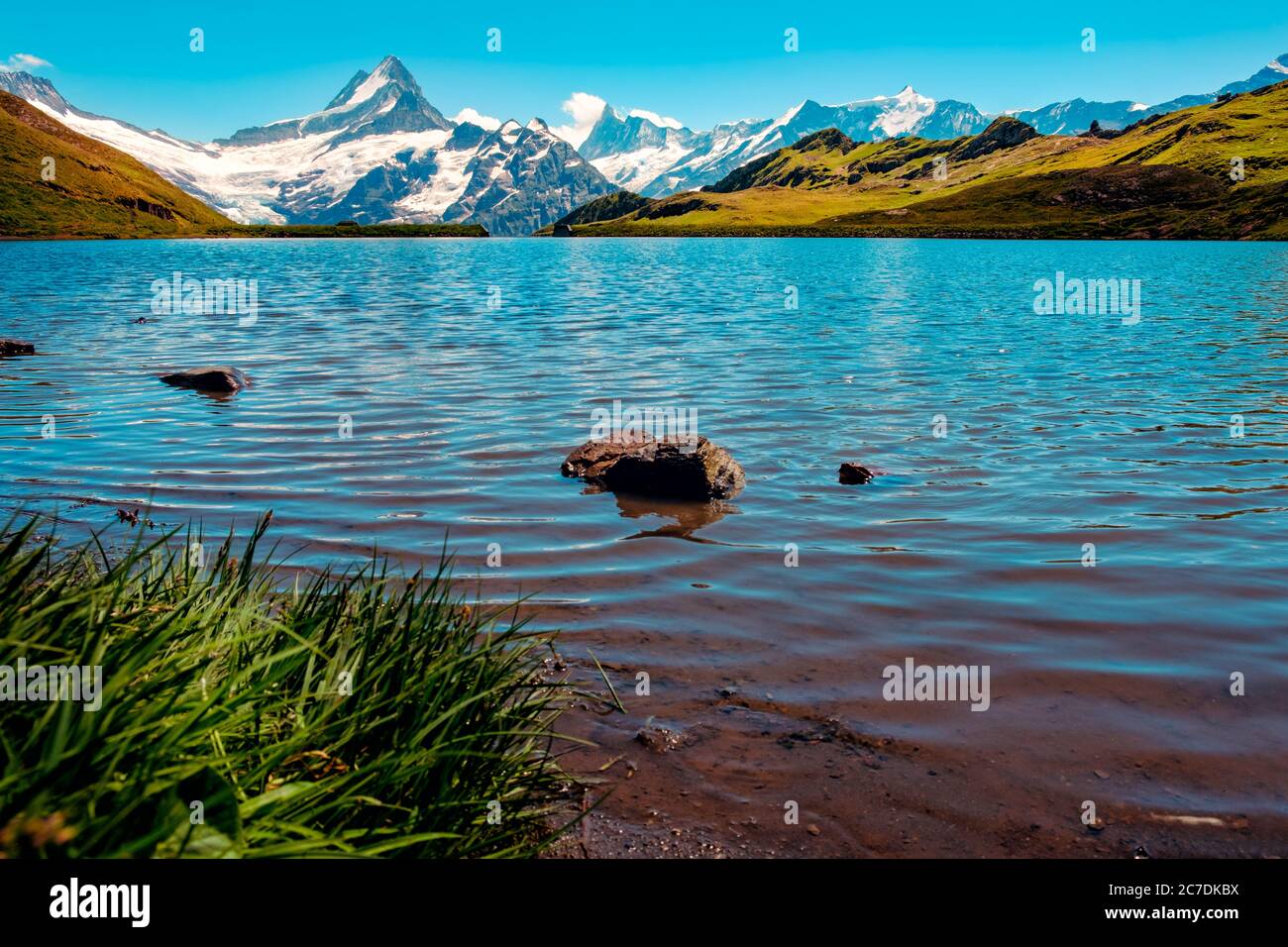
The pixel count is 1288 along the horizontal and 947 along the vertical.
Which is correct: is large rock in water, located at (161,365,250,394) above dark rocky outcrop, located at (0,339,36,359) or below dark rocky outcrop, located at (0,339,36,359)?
below

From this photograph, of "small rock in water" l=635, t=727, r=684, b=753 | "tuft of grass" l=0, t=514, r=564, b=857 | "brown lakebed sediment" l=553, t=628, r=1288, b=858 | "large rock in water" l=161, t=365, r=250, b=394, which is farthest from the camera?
"large rock in water" l=161, t=365, r=250, b=394

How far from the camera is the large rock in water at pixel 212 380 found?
23.2m

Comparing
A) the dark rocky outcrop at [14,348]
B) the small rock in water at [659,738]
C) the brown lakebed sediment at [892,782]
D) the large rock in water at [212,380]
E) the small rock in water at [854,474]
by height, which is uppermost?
the dark rocky outcrop at [14,348]

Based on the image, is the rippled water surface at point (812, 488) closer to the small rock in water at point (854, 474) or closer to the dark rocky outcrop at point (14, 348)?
the small rock in water at point (854, 474)

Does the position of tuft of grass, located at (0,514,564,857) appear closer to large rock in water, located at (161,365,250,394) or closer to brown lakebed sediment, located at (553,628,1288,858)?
brown lakebed sediment, located at (553,628,1288,858)

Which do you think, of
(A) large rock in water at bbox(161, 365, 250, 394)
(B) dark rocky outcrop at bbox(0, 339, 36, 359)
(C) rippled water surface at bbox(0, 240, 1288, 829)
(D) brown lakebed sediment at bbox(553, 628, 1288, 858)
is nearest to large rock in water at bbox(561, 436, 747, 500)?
(C) rippled water surface at bbox(0, 240, 1288, 829)

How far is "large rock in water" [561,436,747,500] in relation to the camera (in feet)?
46.6

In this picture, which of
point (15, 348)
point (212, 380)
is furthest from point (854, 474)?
point (15, 348)

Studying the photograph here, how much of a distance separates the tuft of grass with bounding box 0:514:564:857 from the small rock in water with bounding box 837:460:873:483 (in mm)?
10168

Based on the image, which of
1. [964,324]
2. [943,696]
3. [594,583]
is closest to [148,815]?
[943,696]

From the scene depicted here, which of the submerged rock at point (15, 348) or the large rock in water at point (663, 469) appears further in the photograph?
the submerged rock at point (15, 348)

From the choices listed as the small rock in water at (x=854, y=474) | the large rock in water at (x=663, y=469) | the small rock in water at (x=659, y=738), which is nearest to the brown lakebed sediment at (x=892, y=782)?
the small rock in water at (x=659, y=738)

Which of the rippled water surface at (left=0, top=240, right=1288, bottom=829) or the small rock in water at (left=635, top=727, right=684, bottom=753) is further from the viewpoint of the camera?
the rippled water surface at (left=0, top=240, right=1288, bottom=829)

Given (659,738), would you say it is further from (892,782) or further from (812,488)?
(812,488)
